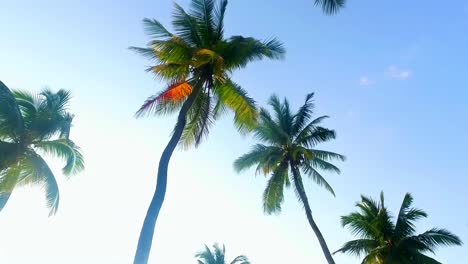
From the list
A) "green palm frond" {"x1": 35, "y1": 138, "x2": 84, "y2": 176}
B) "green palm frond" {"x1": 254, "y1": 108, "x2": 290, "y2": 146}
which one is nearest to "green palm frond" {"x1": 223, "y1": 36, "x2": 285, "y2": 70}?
"green palm frond" {"x1": 254, "y1": 108, "x2": 290, "y2": 146}

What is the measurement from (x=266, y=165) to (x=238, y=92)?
9952 mm

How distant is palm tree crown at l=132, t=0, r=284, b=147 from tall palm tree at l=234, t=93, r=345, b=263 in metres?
8.87

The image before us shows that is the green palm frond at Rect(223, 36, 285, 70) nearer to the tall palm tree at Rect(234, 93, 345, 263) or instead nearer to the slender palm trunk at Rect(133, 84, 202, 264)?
the slender palm trunk at Rect(133, 84, 202, 264)

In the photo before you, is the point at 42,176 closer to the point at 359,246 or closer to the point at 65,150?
the point at 65,150

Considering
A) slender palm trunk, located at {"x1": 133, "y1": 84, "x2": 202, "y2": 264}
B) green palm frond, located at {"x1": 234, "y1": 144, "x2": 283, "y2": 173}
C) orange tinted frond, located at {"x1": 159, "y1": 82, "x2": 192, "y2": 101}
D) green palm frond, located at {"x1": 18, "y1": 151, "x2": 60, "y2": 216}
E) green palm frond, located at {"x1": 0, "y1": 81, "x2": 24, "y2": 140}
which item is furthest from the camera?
green palm frond, located at {"x1": 234, "y1": 144, "x2": 283, "y2": 173}

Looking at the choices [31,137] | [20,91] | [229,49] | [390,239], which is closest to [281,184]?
[390,239]

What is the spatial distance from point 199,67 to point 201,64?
509mm

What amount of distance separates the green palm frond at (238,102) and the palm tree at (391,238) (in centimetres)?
1389

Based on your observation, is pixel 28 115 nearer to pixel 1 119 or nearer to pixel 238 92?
pixel 1 119

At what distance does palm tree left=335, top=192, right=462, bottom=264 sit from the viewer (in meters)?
25.0

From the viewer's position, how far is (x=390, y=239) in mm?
25875

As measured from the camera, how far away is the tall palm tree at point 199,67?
51.4 ft

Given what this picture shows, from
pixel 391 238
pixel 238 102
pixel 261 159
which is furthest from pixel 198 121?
pixel 391 238

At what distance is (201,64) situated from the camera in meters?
15.9
